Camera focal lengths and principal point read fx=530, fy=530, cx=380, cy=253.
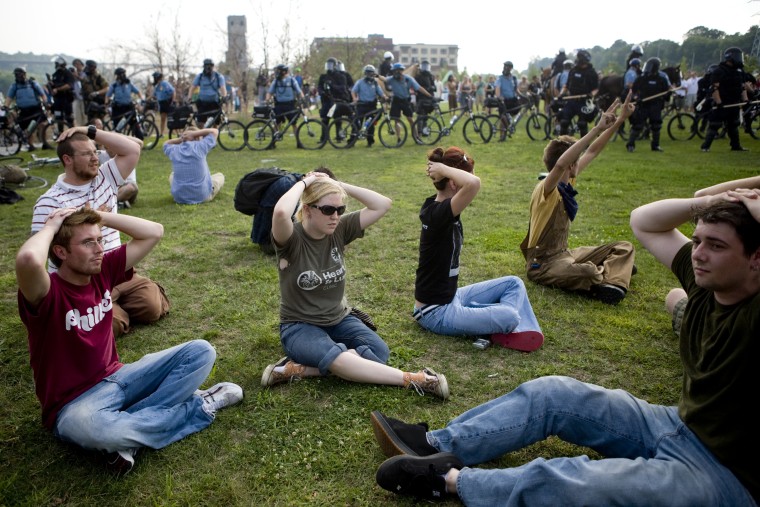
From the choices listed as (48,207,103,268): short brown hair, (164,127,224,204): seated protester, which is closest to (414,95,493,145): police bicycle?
(164,127,224,204): seated protester

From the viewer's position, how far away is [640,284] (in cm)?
520

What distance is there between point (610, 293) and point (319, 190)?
114 inches

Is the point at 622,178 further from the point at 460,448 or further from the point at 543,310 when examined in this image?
the point at 460,448

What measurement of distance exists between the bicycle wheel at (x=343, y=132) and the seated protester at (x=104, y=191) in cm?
1057

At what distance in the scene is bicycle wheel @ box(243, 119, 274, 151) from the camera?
14.8 metres

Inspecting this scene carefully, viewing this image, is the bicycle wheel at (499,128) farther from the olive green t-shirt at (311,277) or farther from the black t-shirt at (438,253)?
the olive green t-shirt at (311,277)

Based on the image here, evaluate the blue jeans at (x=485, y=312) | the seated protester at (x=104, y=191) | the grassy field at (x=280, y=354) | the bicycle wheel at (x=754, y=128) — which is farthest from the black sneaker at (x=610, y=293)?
the bicycle wheel at (x=754, y=128)

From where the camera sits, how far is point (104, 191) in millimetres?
4230

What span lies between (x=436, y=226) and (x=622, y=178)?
736 cm

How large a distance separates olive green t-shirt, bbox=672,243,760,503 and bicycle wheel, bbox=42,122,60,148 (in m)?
16.4

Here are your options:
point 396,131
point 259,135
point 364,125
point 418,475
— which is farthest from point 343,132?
point 418,475

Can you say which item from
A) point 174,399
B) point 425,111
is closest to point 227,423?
point 174,399

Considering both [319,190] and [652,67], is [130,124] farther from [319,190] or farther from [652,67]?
[652,67]

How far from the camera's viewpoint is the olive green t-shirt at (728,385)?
199 centimetres
